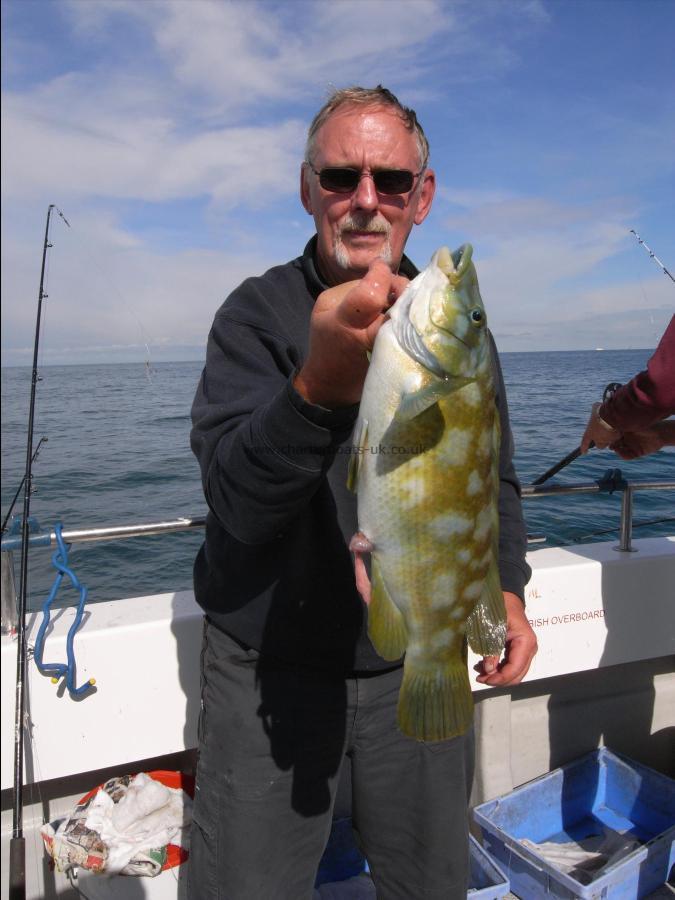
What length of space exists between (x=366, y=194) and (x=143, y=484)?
1134 cm

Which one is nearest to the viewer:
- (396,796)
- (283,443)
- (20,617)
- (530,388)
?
(283,443)

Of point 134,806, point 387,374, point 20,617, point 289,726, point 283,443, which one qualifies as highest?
point 387,374

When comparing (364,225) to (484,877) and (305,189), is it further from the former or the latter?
(484,877)

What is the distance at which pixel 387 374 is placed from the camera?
1533 mm

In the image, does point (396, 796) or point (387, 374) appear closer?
point (387, 374)

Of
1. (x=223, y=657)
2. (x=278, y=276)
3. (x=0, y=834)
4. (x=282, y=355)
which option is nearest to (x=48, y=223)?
(x=278, y=276)

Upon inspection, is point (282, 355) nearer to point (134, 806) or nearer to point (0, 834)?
point (134, 806)

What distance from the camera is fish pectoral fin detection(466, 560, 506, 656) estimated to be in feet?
6.00

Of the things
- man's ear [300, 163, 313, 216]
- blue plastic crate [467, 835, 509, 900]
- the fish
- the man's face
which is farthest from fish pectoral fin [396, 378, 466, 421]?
blue plastic crate [467, 835, 509, 900]

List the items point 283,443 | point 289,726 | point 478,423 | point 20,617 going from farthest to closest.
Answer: point 20,617 → point 289,726 → point 478,423 → point 283,443

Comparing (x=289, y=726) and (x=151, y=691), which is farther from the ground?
(x=289, y=726)

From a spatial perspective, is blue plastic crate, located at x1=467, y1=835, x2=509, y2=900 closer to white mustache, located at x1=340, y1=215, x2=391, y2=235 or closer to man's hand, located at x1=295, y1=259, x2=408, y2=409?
man's hand, located at x1=295, y1=259, x2=408, y2=409

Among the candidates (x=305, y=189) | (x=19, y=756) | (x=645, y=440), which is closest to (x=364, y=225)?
(x=305, y=189)

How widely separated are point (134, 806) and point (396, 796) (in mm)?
1453
